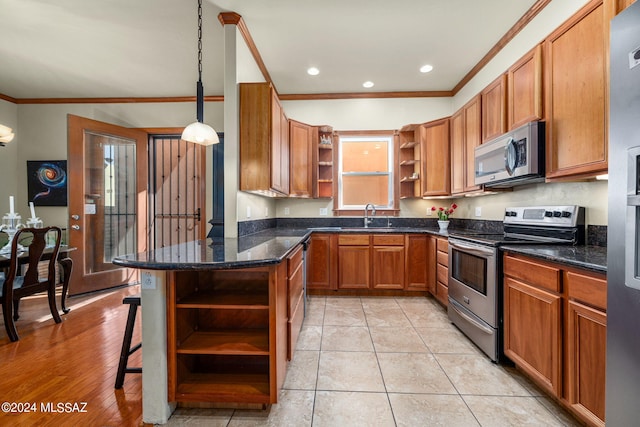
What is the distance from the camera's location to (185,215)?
15.8 ft

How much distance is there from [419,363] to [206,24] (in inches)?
136

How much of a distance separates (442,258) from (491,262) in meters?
1.10

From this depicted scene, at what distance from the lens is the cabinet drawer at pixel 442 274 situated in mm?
3006

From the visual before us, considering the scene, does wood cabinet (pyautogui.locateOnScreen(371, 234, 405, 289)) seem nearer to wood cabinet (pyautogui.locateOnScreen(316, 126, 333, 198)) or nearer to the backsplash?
the backsplash

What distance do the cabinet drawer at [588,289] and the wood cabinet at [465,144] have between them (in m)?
1.61

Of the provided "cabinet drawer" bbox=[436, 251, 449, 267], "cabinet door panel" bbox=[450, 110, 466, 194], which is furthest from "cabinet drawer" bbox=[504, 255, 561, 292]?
"cabinet door panel" bbox=[450, 110, 466, 194]

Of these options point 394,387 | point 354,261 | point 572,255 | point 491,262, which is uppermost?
point 572,255

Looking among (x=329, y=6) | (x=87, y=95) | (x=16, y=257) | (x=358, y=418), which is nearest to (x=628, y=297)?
(x=358, y=418)

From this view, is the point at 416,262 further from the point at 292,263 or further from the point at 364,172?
the point at 292,263

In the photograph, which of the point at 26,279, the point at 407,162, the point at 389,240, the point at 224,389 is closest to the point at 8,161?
the point at 26,279

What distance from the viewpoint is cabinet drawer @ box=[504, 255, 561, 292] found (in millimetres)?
1528

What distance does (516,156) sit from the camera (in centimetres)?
219

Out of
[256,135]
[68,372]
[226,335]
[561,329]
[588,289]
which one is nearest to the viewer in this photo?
[588,289]

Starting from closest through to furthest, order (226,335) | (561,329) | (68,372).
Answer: (561,329)
(226,335)
(68,372)
